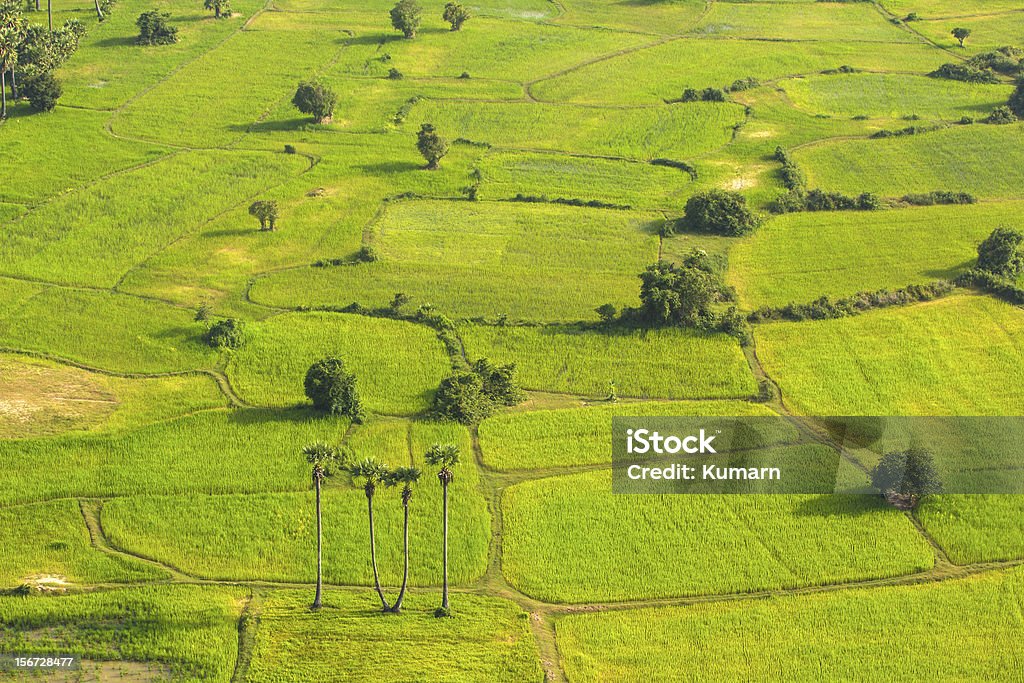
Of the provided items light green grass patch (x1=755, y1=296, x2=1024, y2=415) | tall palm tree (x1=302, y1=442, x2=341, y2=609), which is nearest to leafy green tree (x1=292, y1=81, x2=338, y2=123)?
light green grass patch (x1=755, y1=296, x2=1024, y2=415)

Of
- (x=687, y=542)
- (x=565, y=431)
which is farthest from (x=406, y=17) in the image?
(x=687, y=542)

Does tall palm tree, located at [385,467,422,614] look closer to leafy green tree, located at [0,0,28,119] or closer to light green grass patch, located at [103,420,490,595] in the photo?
light green grass patch, located at [103,420,490,595]

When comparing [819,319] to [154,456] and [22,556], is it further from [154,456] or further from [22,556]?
[22,556]

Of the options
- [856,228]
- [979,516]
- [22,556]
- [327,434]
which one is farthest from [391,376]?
[856,228]

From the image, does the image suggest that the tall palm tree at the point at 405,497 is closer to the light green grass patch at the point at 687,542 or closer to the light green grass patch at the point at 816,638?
the light green grass patch at the point at 687,542

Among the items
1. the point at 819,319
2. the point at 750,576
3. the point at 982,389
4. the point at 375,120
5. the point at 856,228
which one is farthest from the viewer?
the point at 375,120

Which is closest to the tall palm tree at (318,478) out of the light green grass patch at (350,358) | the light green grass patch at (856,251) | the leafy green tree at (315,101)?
the light green grass patch at (350,358)
